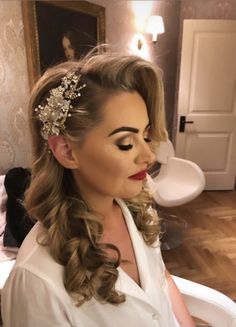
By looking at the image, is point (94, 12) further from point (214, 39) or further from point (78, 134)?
point (78, 134)

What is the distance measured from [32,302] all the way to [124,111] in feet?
1.40

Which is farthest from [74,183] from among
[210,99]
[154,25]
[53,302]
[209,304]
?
[210,99]

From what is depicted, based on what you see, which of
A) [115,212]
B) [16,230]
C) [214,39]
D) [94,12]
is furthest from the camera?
[214,39]

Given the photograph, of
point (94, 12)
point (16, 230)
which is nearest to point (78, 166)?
point (16, 230)

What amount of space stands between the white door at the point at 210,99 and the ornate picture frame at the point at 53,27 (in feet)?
3.02

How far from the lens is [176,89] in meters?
3.34

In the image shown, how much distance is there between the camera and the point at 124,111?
0.61 metres

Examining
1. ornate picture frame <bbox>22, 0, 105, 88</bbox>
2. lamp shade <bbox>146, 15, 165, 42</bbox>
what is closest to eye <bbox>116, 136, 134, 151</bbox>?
ornate picture frame <bbox>22, 0, 105, 88</bbox>

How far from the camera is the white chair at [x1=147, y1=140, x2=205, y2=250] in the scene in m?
2.18

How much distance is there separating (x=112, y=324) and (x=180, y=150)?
2.64m

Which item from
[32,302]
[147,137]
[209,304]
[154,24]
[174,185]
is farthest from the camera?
[154,24]

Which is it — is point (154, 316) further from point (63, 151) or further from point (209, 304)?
point (63, 151)

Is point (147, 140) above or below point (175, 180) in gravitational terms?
above

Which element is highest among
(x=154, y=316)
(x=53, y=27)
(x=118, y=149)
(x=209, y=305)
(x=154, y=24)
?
(x=154, y=24)
